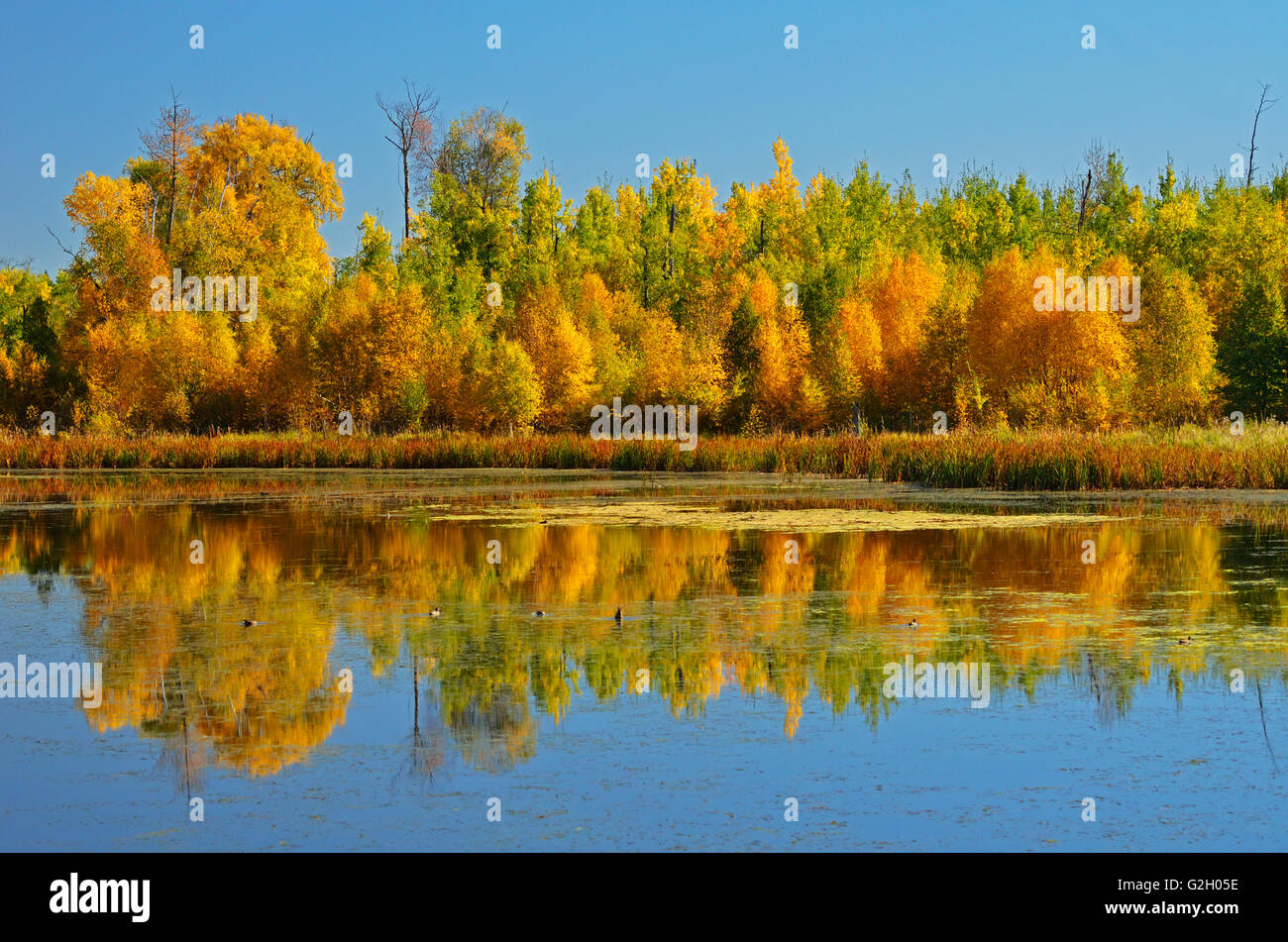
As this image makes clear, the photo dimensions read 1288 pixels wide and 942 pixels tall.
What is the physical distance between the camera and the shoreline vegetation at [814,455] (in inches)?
1110

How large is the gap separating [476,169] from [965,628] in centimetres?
5853

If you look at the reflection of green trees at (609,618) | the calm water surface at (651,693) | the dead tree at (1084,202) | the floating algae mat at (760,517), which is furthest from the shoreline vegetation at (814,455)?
the dead tree at (1084,202)

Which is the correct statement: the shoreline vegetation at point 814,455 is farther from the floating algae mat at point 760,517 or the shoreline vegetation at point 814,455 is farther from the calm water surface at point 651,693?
the calm water surface at point 651,693

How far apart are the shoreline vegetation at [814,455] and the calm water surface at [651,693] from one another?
9.50 m

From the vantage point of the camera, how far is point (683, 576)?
14.9 m

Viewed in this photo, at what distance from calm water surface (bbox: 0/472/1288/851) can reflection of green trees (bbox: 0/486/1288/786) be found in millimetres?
51

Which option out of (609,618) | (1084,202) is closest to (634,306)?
(1084,202)

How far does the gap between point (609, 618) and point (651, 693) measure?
2925 mm

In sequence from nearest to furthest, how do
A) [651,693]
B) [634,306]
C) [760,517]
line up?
[651,693], [760,517], [634,306]

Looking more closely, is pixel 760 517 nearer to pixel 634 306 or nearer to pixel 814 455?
pixel 814 455

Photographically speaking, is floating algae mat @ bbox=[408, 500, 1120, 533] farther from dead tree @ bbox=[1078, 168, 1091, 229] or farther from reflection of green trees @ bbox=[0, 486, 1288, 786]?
dead tree @ bbox=[1078, 168, 1091, 229]

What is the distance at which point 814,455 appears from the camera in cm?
3594

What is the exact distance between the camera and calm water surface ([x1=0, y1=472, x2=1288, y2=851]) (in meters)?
6.67
